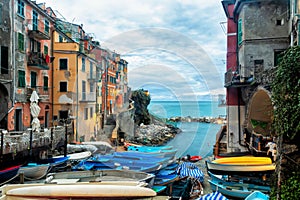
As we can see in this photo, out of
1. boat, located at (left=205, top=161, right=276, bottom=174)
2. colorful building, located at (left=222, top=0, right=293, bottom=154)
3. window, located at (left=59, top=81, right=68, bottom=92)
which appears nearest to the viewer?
boat, located at (left=205, top=161, right=276, bottom=174)

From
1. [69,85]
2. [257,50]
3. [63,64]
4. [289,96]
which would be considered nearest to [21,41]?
[63,64]

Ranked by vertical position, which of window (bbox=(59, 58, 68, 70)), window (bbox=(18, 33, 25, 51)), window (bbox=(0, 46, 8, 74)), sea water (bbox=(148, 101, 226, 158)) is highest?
window (bbox=(18, 33, 25, 51))

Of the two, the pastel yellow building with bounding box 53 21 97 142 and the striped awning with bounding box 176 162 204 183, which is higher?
the pastel yellow building with bounding box 53 21 97 142

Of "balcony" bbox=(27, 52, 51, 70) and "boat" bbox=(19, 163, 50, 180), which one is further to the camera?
"balcony" bbox=(27, 52, 51, 70)

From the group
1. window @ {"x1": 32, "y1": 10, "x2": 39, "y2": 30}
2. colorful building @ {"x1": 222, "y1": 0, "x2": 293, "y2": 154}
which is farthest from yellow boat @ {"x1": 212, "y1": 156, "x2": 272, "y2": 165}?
window @ {"x1": 32, "y1": 10, "x2": 39, "y2": 30}

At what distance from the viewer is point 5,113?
693 inches

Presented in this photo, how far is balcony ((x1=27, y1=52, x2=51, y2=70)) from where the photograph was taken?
2022 cm

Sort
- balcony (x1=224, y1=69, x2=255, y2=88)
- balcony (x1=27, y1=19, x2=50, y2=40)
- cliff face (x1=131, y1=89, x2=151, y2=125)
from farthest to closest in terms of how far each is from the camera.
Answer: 1. cliff face (x1=131, y1=89, x2=151, y2=125)
2. balcony (x1=27, y1=19, x2=50, y2=40)
3. balcony (x1=224, y1=69, x2=255, y2=88)

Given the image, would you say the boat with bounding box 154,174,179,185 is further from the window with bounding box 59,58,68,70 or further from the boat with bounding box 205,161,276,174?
the window with bounding box 59,58,68,70

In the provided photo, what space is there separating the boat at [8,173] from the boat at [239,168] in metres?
9.34

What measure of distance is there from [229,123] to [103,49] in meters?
22.0

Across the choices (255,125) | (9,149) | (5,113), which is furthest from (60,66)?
(255,125)

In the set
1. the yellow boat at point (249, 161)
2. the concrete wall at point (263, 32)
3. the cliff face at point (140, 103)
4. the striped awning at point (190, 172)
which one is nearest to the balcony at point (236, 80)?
the concrete wall at point (263, 32)

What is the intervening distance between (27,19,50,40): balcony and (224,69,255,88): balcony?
1410cm
